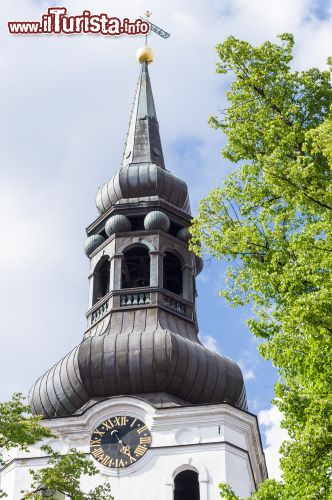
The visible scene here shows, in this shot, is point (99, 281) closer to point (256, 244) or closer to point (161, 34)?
point (161, 34)

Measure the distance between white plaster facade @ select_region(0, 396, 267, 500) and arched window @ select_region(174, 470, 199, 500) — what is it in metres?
0.21

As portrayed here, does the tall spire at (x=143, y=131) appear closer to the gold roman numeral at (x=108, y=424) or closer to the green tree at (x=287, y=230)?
the gold roman numeral at (x=108, y=424)

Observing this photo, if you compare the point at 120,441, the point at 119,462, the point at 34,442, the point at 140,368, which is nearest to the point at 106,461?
the point at 119,462

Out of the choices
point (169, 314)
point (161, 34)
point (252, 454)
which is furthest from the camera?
point (161, 34)

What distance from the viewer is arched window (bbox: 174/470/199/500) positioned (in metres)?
27.8

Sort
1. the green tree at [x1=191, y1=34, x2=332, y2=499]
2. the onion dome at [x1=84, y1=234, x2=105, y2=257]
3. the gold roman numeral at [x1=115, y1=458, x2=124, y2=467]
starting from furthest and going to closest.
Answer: the onion dome at [x1=84, y1=234, x2=105, y2=257] < the gold roman numeral at [x1=115, y1=458, x2=124, y2=467] < the green tree at [x1=191, y1=34, x2=332, y2=499]

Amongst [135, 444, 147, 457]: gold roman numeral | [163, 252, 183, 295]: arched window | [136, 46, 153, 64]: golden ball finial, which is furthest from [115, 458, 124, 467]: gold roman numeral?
[136, 46, 153, 64]: golden ball finial

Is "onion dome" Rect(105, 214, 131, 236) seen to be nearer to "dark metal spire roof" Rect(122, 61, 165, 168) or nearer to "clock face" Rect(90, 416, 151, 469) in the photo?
"dark metal spire roof" Rect(122, 61, 165, 168)

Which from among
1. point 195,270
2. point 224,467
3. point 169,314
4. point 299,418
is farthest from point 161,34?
point 299,418

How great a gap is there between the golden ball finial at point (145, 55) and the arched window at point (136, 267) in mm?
9405

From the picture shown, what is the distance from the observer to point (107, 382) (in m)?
29.6

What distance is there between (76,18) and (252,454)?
11404 millimetres

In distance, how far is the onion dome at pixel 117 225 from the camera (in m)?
33.0

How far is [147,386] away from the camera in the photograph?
96.8 ft
